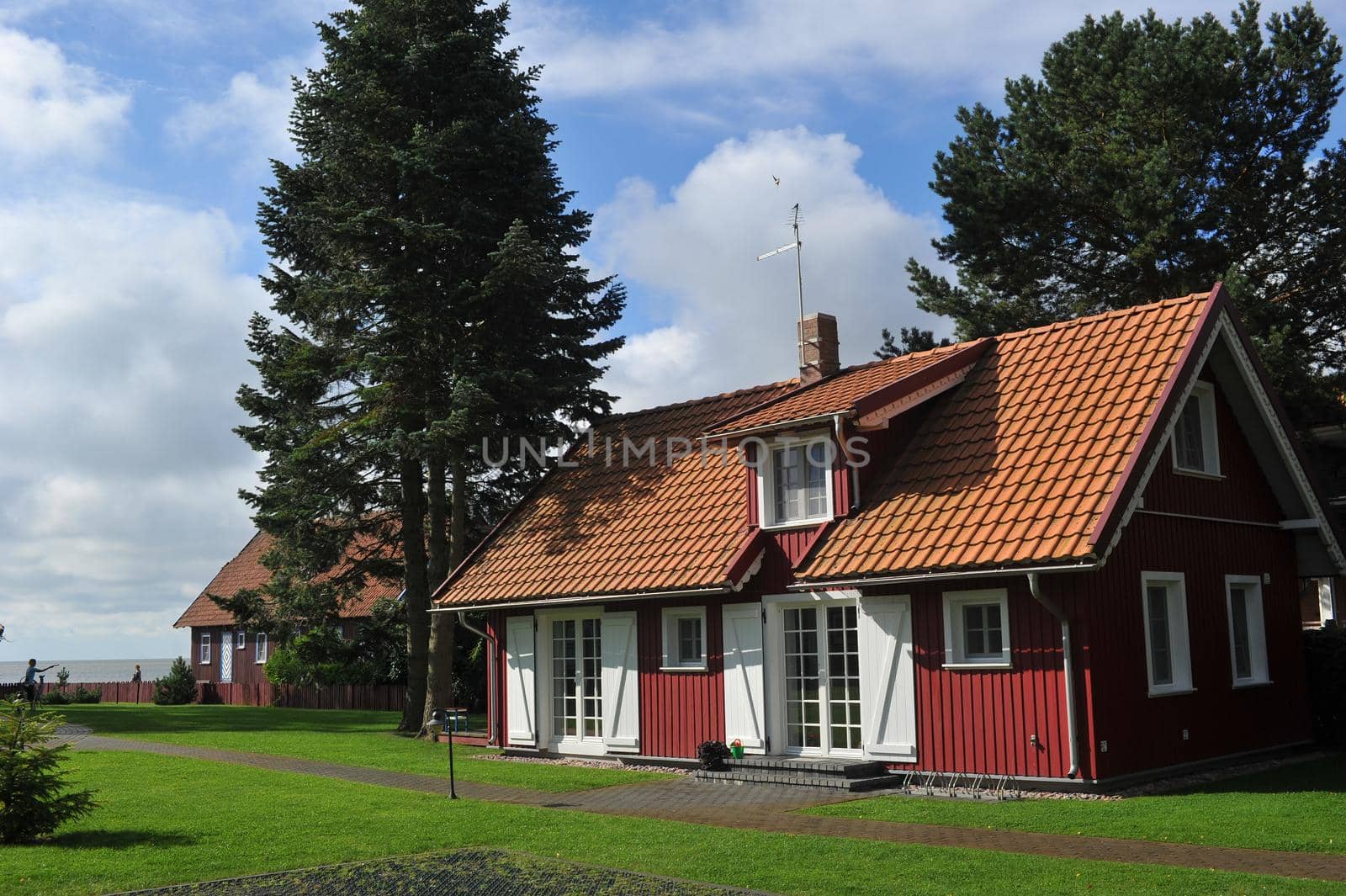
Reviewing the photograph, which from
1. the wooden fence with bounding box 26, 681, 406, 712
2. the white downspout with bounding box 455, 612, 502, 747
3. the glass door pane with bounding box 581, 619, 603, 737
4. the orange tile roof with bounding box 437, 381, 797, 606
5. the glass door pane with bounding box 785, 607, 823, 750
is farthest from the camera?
the wooden fence with bounding box 26, 681, 406, 712

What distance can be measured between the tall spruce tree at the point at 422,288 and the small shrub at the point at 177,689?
23406 mm

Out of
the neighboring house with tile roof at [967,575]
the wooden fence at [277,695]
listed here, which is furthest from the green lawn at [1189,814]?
the wooden fence at [277,695]

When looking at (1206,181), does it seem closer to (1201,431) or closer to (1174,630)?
(1201,431)

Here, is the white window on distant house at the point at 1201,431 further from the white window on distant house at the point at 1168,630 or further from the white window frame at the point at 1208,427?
the white window on distant house at the point at 1168,630

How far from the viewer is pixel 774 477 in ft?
61.9

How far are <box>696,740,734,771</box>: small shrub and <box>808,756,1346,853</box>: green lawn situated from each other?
3.55 m

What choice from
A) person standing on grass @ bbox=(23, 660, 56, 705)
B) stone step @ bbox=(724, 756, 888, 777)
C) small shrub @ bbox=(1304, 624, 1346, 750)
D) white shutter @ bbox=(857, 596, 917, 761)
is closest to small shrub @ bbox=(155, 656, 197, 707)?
person standing on grass @ bbox=(23, 660, 56, 705)

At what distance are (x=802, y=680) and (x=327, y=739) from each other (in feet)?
42.6

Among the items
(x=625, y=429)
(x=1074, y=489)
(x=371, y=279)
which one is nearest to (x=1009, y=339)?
(x=1074, y=489)

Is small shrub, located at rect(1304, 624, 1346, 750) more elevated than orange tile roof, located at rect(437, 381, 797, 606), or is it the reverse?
orange tile roof, located at rect(437, 381, 797, 606)

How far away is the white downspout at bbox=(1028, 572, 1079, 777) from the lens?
570 inches

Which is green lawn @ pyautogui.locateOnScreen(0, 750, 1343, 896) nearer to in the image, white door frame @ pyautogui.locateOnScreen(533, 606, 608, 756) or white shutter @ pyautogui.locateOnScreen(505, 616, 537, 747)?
white door frame @ pyautogui.locateOnScreen(533, 606, 608, 756)

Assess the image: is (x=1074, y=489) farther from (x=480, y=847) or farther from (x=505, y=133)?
(x=505, y=133)

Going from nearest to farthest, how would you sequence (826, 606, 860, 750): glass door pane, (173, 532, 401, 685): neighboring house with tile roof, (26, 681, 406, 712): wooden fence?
(826, 606, 860, 750): glass door pane
(26, 681, 406, 712): wooden fence
(173, 532, 401, 685): neighboring house with tile roof
